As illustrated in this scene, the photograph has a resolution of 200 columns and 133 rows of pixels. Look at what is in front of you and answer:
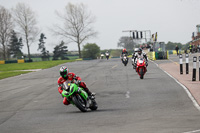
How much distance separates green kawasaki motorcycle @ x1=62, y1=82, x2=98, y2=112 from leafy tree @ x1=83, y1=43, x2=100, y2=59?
253 feet

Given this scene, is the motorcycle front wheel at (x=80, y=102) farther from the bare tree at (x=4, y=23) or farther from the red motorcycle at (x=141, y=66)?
the bare tree at (x=4, y=23)

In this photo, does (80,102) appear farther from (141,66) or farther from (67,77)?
(141,66)

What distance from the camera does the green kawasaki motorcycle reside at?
9586 mm

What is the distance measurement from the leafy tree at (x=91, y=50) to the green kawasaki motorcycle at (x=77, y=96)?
77074 millimetres

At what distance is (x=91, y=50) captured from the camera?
287 ft

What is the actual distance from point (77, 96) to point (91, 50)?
77957mm

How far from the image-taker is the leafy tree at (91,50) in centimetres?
8725

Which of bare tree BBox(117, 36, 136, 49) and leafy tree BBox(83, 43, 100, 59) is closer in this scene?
leafy tree BBox(83, 43, 100, 59)

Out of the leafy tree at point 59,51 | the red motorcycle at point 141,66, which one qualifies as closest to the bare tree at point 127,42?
the leafy tree at point 59,51

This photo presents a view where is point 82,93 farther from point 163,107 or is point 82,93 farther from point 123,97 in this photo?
point 123,97

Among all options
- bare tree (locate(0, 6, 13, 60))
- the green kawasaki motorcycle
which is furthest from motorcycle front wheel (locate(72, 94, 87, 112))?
bare tree (locate(0, 6, 13, 60))

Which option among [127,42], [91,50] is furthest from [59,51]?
[127,42]

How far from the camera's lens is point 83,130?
7430mm

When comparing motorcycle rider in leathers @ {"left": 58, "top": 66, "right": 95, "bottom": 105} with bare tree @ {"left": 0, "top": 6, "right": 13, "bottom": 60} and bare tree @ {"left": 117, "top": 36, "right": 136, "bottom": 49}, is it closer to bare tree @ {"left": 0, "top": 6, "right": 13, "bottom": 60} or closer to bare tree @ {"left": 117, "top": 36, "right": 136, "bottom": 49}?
bare tree @ {"left": 0, "top": 6, "right": 13, "bottom": 60}
